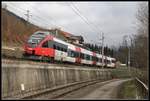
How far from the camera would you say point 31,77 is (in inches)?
1296

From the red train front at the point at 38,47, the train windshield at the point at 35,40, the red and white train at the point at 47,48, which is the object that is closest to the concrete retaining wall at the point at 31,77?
the red and white train at the point at 47,48

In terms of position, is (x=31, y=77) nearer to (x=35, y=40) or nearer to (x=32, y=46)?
(x=32, y=46)

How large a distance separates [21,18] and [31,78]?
57.6 metres

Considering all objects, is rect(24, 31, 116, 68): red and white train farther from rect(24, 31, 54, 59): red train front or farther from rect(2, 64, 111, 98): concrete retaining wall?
rect(2, 64, 111, 98): concrete retaining wall

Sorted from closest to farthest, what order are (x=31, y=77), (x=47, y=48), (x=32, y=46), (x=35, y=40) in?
(x=31, y=77) < (x=32, y=46) < (x=35, y=40) < (x=47, y=48)

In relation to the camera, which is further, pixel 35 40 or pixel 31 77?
pixel 35 40

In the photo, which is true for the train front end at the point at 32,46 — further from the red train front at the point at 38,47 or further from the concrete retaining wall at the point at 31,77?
the concrete retaining wall at the point at 31,77

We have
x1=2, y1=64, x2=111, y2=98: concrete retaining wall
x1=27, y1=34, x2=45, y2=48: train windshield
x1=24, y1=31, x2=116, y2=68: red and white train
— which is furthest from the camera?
x1=27, y1=34, x2=45, y2=48: train windshield

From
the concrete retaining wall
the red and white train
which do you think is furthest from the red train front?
the concrete retaining wall

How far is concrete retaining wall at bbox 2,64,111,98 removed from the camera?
2666cm

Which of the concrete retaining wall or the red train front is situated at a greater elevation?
the red train front

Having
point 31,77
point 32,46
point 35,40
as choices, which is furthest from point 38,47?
point 31,77

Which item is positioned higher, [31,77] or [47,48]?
[47,48]

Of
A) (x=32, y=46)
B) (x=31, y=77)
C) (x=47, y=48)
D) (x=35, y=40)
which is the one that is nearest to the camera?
(x=31, y=77)
